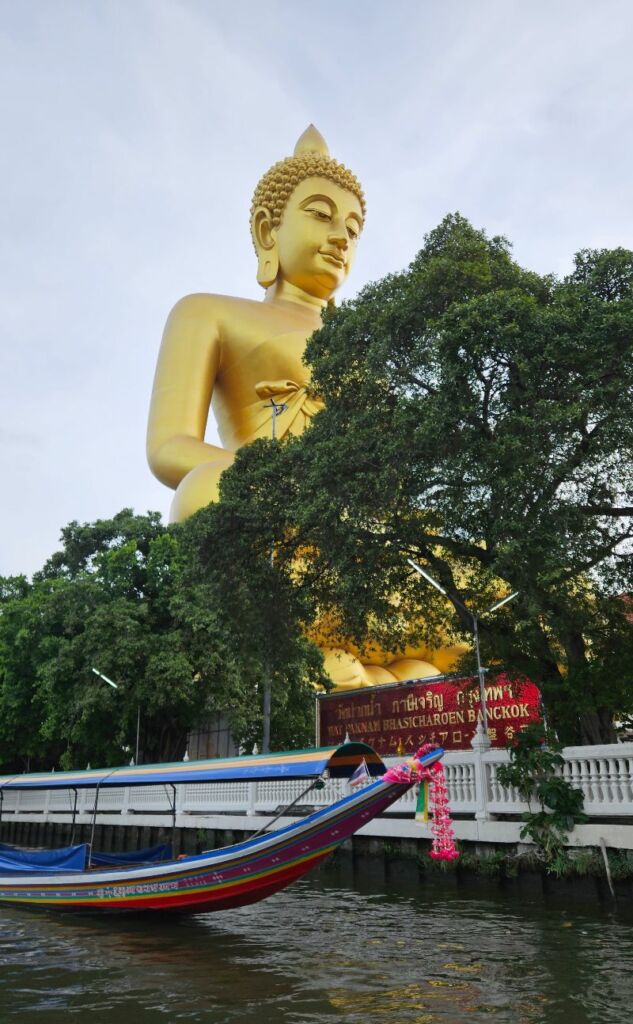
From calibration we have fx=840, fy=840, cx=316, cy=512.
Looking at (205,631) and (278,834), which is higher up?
(205,631)

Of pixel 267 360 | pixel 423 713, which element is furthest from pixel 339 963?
pixel 267 360

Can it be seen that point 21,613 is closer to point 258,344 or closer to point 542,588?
point 258,344

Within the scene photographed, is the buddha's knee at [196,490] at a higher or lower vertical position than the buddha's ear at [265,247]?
lower

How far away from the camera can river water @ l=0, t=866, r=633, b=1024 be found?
5.87 m

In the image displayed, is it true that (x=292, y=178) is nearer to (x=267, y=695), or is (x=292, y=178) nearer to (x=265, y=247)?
(x=265, y=247)

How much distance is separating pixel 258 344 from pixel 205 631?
1003cm

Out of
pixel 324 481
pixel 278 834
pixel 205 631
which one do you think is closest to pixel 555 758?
pixel 278 834

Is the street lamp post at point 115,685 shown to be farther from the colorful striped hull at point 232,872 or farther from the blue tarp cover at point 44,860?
the colorful striped hull at point 232,872

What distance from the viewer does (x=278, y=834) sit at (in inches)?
327

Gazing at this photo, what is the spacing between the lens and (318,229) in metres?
28.0

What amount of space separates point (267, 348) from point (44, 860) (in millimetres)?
18376

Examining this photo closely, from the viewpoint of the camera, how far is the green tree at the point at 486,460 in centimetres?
1038

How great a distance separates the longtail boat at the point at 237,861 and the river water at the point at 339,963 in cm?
33

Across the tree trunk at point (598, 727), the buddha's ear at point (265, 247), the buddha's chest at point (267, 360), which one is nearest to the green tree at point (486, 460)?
the tree trunk at point (598, 727)
